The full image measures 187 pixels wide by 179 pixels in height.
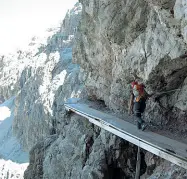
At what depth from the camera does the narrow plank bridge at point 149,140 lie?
8328 mm

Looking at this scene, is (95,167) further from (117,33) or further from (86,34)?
(86,34)

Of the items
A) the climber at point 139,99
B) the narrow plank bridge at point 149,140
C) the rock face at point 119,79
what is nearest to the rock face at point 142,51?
the rock face at point 119,79

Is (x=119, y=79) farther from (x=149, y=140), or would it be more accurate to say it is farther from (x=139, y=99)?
(x=149, y=140)

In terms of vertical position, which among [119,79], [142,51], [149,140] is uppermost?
[142,51]

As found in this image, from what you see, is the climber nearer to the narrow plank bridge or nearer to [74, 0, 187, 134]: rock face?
the narrow plank bridge

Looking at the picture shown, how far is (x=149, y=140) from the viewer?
31.9ft

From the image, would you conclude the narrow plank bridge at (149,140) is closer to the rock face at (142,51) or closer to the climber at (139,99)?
the climber at (139,99)

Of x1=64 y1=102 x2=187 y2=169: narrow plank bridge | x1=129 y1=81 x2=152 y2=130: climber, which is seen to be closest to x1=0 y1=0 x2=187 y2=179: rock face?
x1=64 y1=102 x2=187 y2=169: narrow plank bridge

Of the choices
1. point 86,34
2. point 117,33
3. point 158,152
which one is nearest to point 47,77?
point 86,34

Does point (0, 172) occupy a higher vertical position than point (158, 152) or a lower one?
lower

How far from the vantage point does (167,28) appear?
9875 millimetres

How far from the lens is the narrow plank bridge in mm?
8328

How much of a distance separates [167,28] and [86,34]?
8.39 meters

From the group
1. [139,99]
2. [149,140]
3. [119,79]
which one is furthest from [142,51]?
[149,140]
